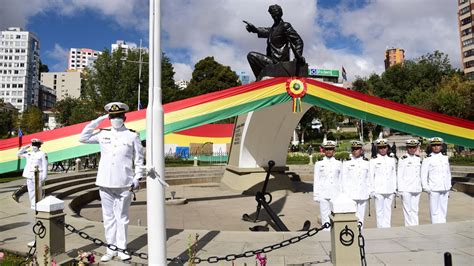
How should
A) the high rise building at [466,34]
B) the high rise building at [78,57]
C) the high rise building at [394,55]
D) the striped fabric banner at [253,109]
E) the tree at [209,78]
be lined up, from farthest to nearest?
the high rise building at [78,57]
the high rise building at [394,55]
the high rise building at [466,34]
the tree at [209,78]
the striped fabric banner at [253,109]

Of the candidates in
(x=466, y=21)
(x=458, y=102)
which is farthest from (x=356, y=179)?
(x=466, y=21)

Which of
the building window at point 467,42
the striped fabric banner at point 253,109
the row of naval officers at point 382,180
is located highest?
the building window at point 467,42

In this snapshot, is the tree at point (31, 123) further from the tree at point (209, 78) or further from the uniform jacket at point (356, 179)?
the uniform jacket at point (356, 179)

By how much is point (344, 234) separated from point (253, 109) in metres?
5.83

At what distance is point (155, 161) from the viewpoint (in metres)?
3.67

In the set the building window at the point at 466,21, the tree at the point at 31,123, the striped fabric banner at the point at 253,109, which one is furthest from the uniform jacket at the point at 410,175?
the building window at the point at 466,21

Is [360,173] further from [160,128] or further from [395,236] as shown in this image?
[160,128]

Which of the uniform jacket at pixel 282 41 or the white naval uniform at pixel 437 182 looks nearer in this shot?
the white naval uniform at pixel 437 182

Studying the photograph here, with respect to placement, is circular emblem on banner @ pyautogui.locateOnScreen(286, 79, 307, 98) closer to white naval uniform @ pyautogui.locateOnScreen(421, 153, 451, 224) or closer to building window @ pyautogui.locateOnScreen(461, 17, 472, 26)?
white naval uniform @ pyautogui.locateOnScreen(421, 153, 451, 224)

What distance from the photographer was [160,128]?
3.71 meters

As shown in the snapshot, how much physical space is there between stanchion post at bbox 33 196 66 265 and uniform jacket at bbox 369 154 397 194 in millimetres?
5252

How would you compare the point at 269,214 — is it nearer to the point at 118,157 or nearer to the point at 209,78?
the point at 118,157

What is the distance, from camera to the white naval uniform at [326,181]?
21.4 ft

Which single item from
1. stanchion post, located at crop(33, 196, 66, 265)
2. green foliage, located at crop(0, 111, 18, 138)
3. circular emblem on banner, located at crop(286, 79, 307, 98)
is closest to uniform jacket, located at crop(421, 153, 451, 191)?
circular emblem on banner, located at crop(286, 79, 307, 98)
